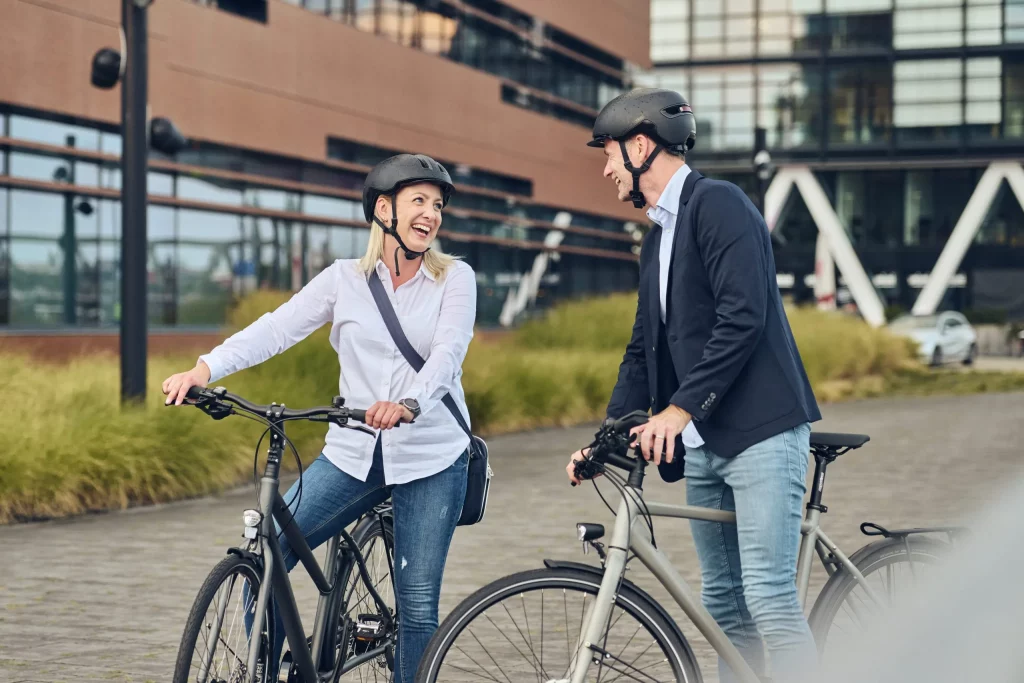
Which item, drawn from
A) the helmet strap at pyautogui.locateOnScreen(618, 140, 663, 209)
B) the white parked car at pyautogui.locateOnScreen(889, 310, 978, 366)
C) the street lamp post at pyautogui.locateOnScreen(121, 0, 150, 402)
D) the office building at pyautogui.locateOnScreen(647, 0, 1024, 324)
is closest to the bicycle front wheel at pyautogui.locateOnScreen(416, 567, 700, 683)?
the helmet strap at pyautogui.locateOnScreen(618, 140, 663, 209)

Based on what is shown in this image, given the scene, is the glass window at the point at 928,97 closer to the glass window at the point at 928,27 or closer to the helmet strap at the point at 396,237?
the glass window at the point at 928,27

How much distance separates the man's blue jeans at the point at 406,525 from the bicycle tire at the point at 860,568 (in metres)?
1.16

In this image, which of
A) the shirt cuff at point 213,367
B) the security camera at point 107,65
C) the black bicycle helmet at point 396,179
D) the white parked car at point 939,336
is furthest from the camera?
the white parked car at point 939,336

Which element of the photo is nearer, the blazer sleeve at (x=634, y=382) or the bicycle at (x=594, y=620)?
the bicycle at (x=594, y=620)

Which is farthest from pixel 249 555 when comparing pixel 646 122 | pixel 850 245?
pixel 850 245

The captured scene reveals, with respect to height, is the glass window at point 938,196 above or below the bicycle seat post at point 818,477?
above

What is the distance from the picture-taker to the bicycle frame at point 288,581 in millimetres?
4172

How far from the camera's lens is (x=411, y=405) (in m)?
4.24

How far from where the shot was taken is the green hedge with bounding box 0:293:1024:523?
10750mm

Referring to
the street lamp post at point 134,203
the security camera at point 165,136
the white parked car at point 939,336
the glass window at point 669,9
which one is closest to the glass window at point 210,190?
the security camera at point 165,136

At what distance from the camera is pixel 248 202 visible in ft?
78.0

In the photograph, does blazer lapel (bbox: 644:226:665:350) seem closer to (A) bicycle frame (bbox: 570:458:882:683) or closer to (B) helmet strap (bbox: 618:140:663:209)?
(B) helmet strap (bbox: 618:140:663:209)

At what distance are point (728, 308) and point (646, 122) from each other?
57 centimetres

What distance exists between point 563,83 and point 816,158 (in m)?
21.4
